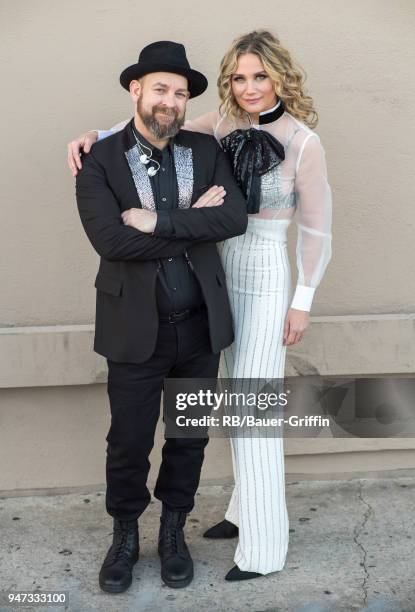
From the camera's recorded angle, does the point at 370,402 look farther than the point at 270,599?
Yes

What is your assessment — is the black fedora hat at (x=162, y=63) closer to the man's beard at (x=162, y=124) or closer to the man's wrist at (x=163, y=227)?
the man's beard at (x=162, y=124)

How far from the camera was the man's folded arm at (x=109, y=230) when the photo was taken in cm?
288

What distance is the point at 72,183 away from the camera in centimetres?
382

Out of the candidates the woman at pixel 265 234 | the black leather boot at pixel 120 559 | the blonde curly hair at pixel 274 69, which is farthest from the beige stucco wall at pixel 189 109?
the black leather boot at pixel 120 559

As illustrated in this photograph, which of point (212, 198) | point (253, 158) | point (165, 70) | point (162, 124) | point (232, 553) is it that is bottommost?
point (232, 553)

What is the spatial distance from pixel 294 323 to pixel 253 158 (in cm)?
64

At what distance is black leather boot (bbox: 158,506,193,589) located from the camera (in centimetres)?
327

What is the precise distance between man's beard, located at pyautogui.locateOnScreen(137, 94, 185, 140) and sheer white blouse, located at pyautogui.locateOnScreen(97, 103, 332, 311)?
13.5 inches

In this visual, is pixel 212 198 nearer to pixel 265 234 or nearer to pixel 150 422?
pixel 265 234

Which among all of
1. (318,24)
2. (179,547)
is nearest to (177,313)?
(179,547)

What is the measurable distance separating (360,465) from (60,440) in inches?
57.5

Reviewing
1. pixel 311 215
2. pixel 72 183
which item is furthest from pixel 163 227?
pixel 72 183

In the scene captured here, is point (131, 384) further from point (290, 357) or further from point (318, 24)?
point (318, 24)

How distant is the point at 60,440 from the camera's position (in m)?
4.03
